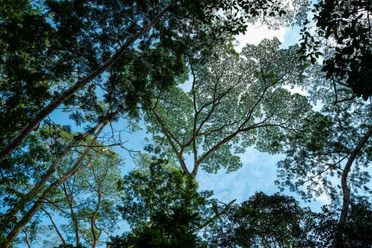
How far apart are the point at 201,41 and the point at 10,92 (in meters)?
7.72

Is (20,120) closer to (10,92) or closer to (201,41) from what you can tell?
(10,92)

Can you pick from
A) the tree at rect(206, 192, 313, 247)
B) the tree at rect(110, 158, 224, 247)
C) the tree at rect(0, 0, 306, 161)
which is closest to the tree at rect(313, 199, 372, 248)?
the tree at rect(206, 192, 313, 247)

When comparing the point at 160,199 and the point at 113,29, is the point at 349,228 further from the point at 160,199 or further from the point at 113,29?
the point at 113,29

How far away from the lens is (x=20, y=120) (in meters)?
8.59

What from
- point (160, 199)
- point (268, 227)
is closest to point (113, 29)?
point (160, 199)

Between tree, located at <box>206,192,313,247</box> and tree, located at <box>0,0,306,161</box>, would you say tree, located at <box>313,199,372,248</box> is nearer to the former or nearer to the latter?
tree, located at <box>206,192,313,247</box>

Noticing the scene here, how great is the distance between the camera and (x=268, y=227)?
1052 cm

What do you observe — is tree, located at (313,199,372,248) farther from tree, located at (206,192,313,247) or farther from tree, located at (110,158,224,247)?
tree, located at (110,158,224,247)

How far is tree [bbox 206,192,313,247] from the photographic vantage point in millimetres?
10352

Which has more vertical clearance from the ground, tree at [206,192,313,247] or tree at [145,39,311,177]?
tree at [145,39,311,177]

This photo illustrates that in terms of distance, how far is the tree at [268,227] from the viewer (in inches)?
408

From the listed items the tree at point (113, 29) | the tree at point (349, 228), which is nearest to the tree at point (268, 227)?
the tree at point (349, 228)

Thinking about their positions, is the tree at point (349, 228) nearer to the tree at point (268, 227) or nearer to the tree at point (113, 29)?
the tree at point (268, 227)

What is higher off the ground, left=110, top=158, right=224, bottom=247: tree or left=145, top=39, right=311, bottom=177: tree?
left=145, top=39, right=311, bottom=177: tree
